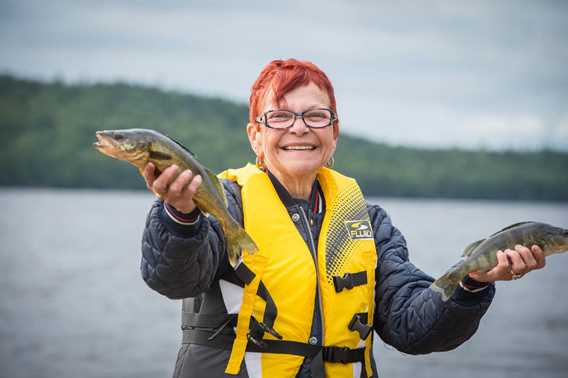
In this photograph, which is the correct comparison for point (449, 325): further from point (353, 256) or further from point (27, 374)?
point (27, 374)

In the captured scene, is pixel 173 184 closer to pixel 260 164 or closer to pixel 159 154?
pixel 159 154

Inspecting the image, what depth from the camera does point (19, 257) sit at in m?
30.4

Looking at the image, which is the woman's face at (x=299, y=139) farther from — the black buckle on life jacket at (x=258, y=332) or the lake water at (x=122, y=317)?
the lake water at (x=122, y=317)

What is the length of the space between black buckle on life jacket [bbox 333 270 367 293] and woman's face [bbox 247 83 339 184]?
0.63 metres

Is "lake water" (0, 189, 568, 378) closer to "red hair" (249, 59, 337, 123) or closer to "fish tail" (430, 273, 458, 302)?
"fish tail" (430, 273, 458, 302)

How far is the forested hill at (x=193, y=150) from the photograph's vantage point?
252ft

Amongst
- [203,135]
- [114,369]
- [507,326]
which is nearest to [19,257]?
[114,369]

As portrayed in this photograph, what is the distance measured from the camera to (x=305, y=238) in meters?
4.38

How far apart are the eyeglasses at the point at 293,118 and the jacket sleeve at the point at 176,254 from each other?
805mm

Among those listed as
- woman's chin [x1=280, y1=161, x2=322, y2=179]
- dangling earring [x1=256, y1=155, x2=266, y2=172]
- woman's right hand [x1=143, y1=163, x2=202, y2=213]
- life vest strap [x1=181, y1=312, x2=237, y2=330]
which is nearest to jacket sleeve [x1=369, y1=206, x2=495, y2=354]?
woman's chin [x1=280, y1=161, x2=322, y2=179]

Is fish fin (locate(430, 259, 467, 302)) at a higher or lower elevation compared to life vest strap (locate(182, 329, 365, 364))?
higher

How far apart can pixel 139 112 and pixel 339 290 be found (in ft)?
306

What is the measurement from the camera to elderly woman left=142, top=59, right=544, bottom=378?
4.06 m

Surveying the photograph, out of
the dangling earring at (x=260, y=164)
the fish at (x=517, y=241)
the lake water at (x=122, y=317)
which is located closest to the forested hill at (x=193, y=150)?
the lake water at (x=122, y=317)
